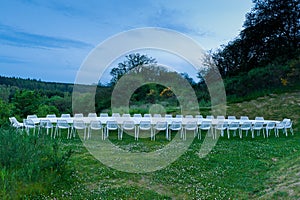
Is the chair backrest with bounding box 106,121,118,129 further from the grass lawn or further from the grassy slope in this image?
the grassy slope

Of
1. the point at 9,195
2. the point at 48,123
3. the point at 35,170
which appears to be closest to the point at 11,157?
the point at 35,170

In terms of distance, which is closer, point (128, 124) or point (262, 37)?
point (128, 124)

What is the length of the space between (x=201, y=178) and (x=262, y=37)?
2130cm

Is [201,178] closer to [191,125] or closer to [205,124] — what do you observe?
[191,125]

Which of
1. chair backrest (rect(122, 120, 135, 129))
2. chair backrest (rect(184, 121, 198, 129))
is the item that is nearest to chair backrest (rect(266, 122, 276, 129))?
chair backrest (rect(184, 121, 198, 129))

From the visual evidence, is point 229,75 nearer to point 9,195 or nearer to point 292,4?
point 292,4

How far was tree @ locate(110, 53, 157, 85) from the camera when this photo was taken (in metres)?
23.0

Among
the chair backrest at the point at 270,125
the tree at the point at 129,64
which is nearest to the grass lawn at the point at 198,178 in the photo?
the chair backrest at the point at 270,125

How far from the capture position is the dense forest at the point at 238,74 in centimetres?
1862

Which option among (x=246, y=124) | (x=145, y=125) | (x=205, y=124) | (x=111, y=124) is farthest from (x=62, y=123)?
(x=246, y=124)

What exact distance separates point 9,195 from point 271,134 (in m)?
10.8

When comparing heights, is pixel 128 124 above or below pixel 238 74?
below

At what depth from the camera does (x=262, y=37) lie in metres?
24.9

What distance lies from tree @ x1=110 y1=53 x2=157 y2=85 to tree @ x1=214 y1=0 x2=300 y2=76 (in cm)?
562
